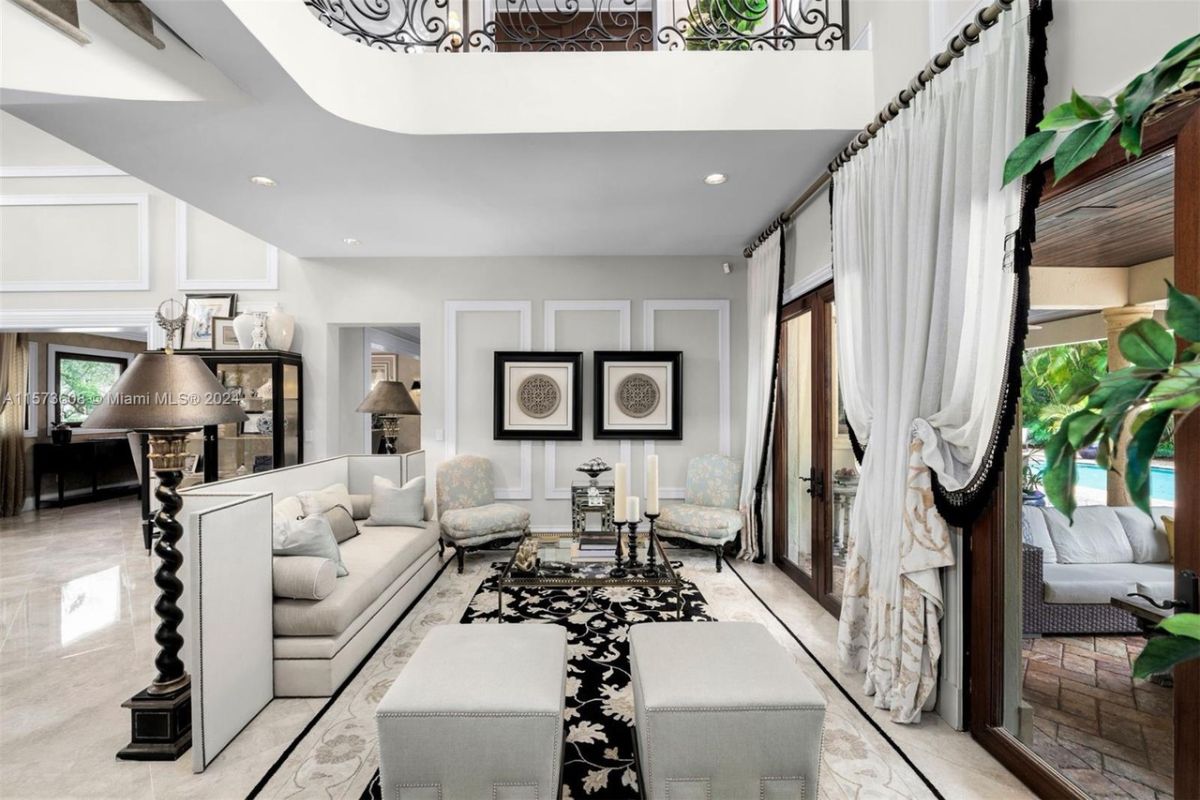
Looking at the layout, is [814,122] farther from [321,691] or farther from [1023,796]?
[321,691]

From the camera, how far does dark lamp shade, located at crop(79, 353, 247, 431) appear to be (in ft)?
6.62

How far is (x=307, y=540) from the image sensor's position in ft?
8.60

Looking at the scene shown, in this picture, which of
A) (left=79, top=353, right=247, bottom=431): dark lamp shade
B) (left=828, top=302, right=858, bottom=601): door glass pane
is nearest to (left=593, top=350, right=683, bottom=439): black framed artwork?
(left=828, top=302, right=858, bottom=601): door glass pane

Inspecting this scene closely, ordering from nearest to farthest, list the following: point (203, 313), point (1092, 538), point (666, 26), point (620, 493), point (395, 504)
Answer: point (1092, 538) < point (620, 493) < point (666, 26) < point (395, 504) < point (203, 313)

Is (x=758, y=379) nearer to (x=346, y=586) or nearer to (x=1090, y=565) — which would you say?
(x=1090, y=565)

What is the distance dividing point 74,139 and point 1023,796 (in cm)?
498

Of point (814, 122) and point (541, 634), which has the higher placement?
point (814, 122)

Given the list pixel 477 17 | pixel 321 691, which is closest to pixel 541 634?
pixel 321 691

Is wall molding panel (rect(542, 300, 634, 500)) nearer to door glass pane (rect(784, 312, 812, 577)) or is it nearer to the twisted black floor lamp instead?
door glass pane (rect(784, 312, 812, 577))

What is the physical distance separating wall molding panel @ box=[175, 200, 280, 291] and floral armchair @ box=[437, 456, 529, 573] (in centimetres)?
249

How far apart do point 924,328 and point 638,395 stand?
3.02 meters

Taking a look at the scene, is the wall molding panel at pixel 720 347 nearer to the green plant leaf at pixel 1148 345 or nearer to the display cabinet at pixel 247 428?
the display cabinet at pixel 247 428

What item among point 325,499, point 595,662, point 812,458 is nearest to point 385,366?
point 325,499

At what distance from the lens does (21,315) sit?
516 centimetres
